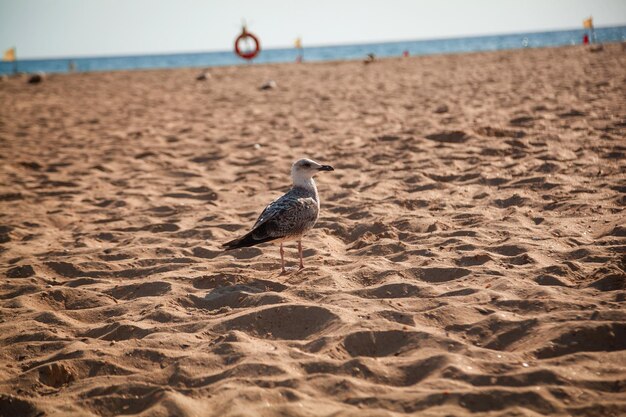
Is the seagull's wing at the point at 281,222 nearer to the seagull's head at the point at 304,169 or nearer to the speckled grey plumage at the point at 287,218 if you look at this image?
the speckled grey plumage at the point at 287,218

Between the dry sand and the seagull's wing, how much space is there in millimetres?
313

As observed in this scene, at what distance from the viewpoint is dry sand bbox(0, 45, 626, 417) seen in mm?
2963

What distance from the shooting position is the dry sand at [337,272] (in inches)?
117

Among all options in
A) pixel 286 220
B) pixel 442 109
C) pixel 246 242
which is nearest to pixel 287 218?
pixel 286 220

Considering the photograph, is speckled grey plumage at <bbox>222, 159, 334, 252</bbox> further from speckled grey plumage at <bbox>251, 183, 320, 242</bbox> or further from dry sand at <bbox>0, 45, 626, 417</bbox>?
dry sand at <bbox>0, 45, 626, 417</bbox>

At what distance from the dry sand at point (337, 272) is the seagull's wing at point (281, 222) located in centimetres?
31

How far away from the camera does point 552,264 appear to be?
4.21 metres

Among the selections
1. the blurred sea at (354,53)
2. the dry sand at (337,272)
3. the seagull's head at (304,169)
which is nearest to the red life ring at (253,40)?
the blurred sea at (354,53)

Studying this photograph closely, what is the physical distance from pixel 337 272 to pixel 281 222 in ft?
2.00

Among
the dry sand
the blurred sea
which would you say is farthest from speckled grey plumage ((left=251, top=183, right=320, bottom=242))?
the blurred sea

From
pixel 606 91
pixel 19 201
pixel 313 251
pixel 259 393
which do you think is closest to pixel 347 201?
pixel 313 251

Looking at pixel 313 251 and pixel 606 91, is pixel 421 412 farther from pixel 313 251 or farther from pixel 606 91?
pixel 606 91

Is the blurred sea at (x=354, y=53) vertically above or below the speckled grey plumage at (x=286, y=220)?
above

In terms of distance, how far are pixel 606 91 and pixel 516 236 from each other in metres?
7.36
